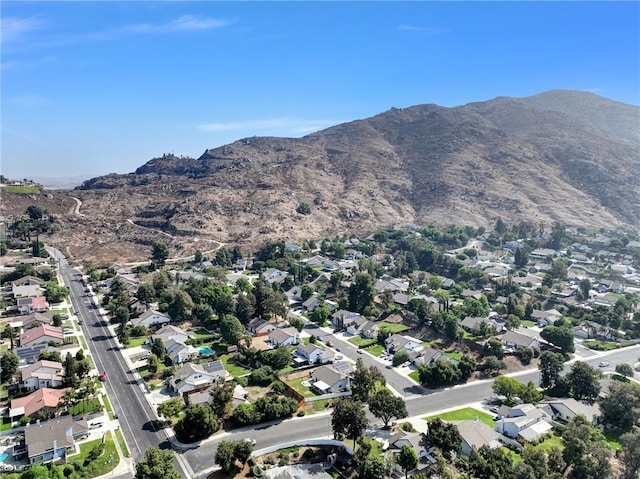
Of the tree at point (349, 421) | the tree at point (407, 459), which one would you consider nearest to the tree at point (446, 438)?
the tree at point (407, 459)

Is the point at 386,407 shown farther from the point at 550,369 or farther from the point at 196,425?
the point at 550,369

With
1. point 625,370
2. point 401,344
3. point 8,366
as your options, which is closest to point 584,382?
point 625,370

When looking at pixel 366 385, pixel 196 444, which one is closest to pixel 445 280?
pixel 366 385

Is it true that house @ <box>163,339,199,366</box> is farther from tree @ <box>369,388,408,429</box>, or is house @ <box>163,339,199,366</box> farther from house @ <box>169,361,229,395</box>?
tree @ <box>369,388,408,429</box>

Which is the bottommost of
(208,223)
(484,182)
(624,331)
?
(624,331)

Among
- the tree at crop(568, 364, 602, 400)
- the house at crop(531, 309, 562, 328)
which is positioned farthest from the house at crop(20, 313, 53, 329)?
the house at crop(531, 309, 562, 328)

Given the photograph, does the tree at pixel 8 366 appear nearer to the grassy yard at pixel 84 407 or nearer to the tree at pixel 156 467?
the grassy yard at pixel 84 407

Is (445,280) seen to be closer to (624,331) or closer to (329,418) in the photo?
(624,331)
